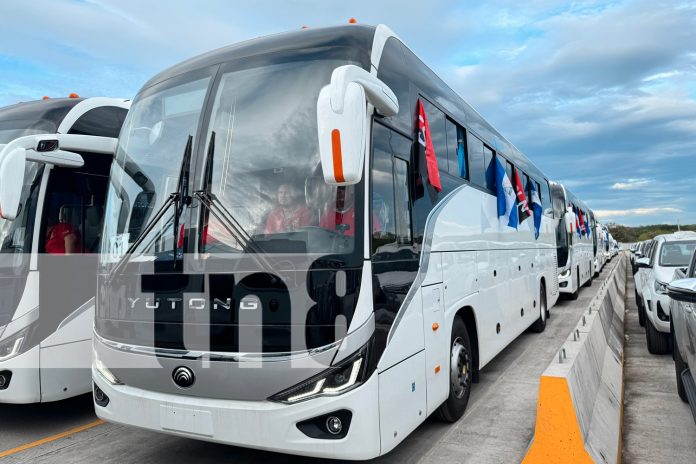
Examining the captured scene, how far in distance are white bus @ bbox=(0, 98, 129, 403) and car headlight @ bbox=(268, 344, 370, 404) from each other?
3.23m

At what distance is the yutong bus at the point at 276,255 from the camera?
3.54 meters

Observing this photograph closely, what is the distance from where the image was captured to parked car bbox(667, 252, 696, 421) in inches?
172

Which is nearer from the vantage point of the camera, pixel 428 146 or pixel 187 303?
pixel 187 303

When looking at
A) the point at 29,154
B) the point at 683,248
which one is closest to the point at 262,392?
the point at 29,154

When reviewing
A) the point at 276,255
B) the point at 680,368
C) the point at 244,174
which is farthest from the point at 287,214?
the point at 680,368

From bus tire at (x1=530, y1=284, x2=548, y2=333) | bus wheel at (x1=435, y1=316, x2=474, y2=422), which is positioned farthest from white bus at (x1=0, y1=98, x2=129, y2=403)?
bus tire at (x1=530, y1=284, x2=548, y2=333)

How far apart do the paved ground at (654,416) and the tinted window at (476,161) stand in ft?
10.5

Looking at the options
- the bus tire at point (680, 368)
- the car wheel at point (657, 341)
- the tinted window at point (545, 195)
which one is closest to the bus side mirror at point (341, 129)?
the bus tire at point (680, 368)

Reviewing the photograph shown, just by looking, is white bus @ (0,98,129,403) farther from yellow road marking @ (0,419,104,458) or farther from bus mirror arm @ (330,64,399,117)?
bus mirror arm @ (330,64,399,117)

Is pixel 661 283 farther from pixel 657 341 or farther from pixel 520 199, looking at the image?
pixel 520 199

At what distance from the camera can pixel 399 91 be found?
463 cm

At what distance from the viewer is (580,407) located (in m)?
4.29

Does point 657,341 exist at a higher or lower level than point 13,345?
lower

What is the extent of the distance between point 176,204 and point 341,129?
1.53 metres
